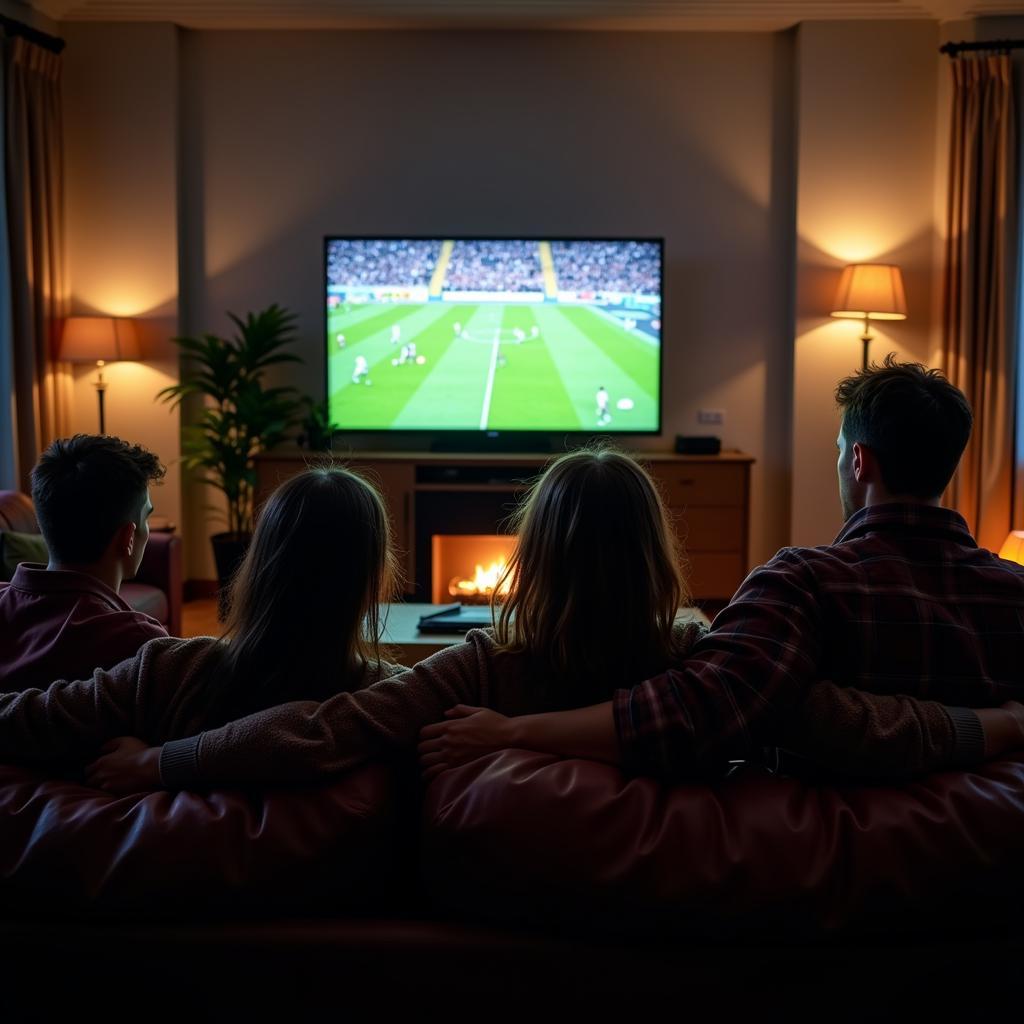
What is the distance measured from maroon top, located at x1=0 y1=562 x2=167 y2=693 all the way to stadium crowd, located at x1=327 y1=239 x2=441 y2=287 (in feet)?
14.1

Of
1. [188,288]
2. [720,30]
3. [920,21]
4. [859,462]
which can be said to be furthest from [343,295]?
[859,462]

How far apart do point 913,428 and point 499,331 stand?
438cm

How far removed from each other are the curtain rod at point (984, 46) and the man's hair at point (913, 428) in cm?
462

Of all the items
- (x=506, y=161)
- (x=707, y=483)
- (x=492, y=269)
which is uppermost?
(x=506, y=161)

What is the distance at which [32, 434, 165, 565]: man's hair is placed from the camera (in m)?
1.72

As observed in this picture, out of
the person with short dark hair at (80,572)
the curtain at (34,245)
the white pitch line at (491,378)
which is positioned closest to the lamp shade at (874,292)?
the white pitch line at (491,378)

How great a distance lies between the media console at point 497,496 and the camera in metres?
5.54

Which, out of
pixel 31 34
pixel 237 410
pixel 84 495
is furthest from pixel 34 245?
pixel 84 495

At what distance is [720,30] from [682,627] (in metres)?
5.06

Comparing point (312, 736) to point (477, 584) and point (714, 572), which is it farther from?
point (714, 572)

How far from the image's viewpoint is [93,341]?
18.1ft

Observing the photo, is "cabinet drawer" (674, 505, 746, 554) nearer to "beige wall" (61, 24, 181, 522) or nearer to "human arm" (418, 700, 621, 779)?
"beige wall" (61, 24, 181, 522)

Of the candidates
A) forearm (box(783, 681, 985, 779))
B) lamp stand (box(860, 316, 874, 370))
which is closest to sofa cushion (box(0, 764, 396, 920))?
forearm (box(783, 681, 985, 779))

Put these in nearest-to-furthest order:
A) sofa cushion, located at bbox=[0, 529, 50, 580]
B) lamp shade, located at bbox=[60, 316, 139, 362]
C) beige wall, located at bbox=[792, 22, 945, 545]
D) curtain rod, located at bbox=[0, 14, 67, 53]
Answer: sofa cushion, located at bbox=[0, 529, 50, 580] → curtain rod, located at bbox=[0, 14, 67, 53] → lamp shade, located at bbox=[60, 316, 139, 362] → beige wall, located at bbox=[792, 22, 945, 545]
